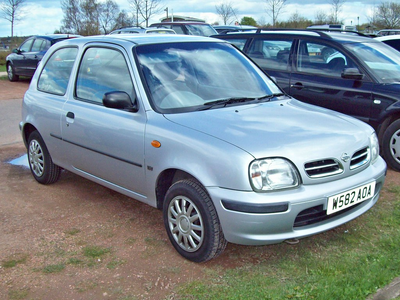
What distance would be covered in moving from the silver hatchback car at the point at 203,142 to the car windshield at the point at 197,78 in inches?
0.5

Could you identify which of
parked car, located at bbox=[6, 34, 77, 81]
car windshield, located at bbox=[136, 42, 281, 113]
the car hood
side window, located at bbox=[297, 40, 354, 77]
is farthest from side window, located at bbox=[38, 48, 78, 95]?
parked car, located at bbox=[6, 34, 77, 81]

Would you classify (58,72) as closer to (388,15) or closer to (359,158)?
(359,158)

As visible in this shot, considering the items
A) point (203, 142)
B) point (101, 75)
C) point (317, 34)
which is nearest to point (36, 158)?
point (101, 75)

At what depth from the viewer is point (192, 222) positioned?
3.61 m

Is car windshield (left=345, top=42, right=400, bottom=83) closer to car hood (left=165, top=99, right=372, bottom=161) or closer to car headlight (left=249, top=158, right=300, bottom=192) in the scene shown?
car hood (left=165, top=99, right=372, bottom=161)

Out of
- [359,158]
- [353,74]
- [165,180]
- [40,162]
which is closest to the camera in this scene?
[359,158]

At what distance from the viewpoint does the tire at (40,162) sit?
552cm

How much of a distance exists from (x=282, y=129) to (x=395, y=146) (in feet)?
9.62

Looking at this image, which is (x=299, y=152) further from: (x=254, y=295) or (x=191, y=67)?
(x=191, y=67)

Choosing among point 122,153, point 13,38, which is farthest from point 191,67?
point 13,38

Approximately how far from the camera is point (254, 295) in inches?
123

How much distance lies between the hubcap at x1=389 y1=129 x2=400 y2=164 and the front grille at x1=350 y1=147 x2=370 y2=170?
2.28m

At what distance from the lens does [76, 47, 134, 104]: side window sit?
4.37 meters

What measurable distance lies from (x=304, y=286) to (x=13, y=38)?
108 ft
